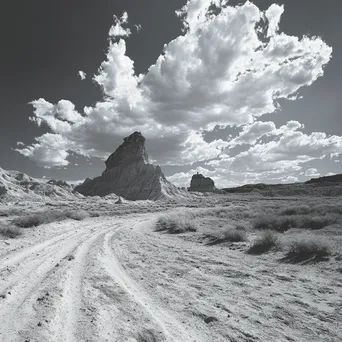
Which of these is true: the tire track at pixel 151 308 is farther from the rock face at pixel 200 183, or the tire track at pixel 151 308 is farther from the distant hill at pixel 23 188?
the rock face at pixel 200 183

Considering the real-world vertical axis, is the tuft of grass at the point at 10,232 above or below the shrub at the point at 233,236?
above

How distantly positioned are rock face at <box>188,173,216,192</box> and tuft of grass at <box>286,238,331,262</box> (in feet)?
457

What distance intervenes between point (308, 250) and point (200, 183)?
493ft

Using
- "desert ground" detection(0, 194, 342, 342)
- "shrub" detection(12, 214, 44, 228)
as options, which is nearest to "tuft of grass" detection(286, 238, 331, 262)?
"desert ground" detection(0, 194, 342, 342)

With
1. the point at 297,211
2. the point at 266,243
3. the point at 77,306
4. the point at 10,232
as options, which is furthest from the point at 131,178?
the point at 77,306

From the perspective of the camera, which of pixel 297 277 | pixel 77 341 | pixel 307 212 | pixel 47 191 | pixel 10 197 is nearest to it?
pixel 77 341

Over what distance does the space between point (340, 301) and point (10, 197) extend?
59.2 metres

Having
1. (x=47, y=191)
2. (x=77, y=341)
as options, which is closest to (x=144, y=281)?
(x=77, y=341)

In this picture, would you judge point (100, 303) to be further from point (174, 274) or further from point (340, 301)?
point (340, 301)

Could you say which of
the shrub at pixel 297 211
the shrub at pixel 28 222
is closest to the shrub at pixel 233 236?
the shrub at pixel 28 222

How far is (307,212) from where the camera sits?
20.0 m

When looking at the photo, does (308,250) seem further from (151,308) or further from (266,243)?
(151,308)

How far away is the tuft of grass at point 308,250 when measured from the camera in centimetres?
767

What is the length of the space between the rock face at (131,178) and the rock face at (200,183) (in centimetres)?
5664
